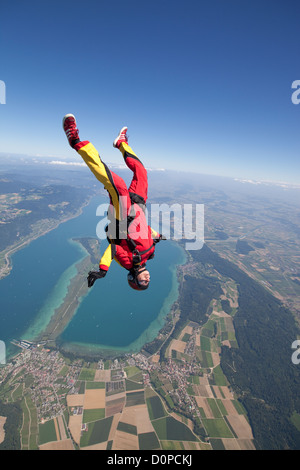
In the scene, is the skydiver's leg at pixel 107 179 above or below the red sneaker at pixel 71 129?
below

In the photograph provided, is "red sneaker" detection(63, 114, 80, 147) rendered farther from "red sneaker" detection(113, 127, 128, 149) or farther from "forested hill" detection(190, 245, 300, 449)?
"forested hill" detection(190, 245, 300, 449)

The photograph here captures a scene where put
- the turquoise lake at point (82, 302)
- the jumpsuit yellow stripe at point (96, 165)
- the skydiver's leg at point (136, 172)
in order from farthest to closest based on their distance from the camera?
the turquoise lake at point (82, 302) → the skydiver's leg at point (136, 172) → the jumpsuit yellow stripe at point (96, 165)

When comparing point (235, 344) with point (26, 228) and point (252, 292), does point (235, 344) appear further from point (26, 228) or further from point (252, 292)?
point (26, 228)

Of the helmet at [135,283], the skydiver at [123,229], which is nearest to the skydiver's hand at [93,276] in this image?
the skydiver at [123,229]

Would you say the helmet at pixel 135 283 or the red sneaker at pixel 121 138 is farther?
the red sneaker at pixel 121 138

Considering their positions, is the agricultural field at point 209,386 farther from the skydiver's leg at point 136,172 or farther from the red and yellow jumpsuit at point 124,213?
the skydiver's leg at point 136,172

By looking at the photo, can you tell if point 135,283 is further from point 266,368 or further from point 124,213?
point 266,368

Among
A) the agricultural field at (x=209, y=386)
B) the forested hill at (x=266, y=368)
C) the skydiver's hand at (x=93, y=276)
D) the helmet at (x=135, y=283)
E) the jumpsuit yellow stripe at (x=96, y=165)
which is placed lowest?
the forested hill at (x=266, y=368)
